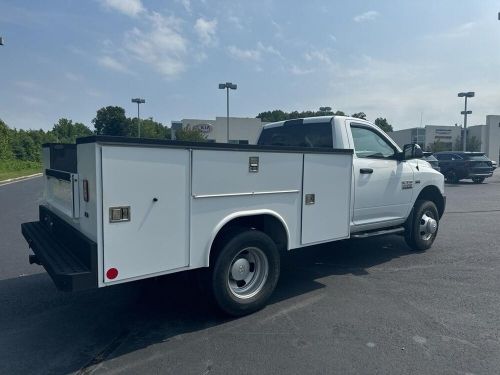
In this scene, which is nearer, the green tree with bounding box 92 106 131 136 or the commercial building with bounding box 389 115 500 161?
the commercial building with bounding box 389 115 500 161

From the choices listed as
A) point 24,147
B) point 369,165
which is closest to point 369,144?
point 369,165

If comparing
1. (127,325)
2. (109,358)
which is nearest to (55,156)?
(127,325)

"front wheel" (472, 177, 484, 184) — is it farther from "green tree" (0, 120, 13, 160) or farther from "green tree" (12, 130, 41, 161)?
"green tree" (12, 130, 41, 161)

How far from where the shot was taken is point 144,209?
3.54 metres

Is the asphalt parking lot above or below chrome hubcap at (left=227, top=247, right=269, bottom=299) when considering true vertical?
below

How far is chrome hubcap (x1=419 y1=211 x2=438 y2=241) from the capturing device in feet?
23.3

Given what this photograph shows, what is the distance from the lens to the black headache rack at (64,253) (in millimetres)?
Result: 3334

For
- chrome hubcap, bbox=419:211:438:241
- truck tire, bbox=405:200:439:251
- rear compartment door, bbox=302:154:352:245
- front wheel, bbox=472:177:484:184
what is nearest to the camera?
rear compartment door, bbox=302:154:352:245

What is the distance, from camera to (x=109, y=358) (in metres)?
3.59

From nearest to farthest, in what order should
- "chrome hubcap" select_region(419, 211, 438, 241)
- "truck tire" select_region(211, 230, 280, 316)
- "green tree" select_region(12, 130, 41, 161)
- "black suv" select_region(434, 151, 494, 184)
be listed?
"truck tire" select_region(211, 230, 280, 316), "chrome hubcap" select_region(419, 211, 438, 241), "black suv" select_region(434, 151, 494, 184), "green tree" select_region(12, 130, 41, 161)

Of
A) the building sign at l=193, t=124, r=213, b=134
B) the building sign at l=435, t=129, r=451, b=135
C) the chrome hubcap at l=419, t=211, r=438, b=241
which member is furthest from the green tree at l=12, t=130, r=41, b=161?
the building sign at l=435, t=129, r=451, b=135

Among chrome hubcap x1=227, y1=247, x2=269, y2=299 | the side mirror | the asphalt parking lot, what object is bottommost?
the asphalt parking lot

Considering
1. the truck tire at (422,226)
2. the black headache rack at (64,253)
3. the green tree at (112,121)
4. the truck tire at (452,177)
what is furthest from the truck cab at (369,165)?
the green tree at (112,121)

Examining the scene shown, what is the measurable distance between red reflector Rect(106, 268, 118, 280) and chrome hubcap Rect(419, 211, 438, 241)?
540cm
